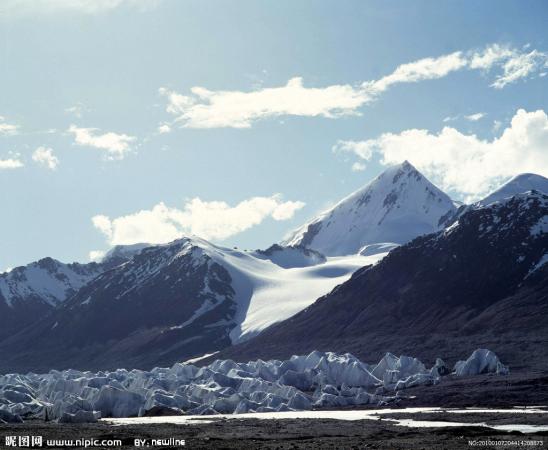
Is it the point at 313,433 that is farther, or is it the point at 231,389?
the point at 231,389

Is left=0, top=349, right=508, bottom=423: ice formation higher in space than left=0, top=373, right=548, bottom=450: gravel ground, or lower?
higher

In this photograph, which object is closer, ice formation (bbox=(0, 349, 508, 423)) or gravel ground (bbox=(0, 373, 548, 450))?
gravel ground (bbox=(0, 373, 548, 450))

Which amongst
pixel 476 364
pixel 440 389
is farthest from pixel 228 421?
pixel 476 364

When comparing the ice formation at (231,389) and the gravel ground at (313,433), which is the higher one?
the ice formation at (231,389)

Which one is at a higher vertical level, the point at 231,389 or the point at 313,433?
the point at 231,389

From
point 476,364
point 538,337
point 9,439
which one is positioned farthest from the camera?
point 538,337

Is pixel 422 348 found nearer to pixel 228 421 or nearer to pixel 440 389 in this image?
pixel 440 389

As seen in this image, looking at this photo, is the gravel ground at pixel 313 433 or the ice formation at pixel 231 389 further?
the ice formation at pixel 231 389

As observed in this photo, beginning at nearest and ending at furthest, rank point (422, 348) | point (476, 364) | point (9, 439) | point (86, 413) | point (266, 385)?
point (9, 439) → point (86, 413) → point (266, 385) → point (476, 364) → point (422, 348)
